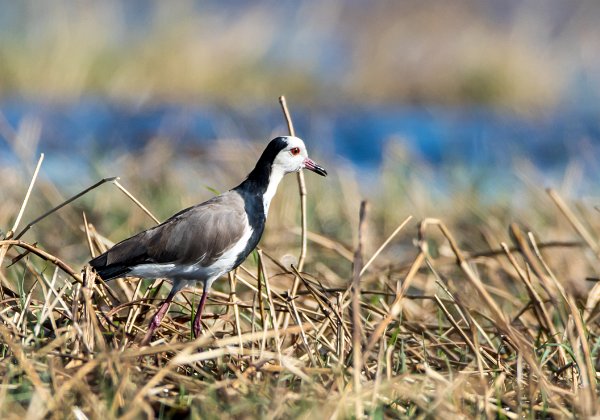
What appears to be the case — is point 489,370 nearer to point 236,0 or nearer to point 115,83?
point 115,83

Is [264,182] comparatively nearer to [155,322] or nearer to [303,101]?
[155,322]

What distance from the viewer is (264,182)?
4059 mm

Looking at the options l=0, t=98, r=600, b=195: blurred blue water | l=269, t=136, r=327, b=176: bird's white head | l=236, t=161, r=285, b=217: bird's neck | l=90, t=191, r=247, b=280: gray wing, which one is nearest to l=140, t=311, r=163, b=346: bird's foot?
l=90, t=191, r=247, b=280: gray wing

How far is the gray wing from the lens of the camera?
3.73 metres

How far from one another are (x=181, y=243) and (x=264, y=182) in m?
0.50

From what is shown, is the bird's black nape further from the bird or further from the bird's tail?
the bird's tail

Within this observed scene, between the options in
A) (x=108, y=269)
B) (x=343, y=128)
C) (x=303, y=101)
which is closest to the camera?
(x=108, y=269)

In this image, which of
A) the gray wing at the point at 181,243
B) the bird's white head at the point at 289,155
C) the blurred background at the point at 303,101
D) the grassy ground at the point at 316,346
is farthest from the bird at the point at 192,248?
the blurred background at the point at 303,101


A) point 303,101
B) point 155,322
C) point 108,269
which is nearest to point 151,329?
point 155,322

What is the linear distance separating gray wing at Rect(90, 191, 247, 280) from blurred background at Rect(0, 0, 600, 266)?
290 centimetres

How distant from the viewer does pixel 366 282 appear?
4.50 meters

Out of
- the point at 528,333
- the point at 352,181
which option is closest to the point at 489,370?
the point at 528,333

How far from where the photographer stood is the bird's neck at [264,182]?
4.04 meters

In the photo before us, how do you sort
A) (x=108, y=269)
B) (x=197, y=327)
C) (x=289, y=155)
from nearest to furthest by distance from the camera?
1. (x=197, y=327)
2. (x=108, y=269)
3. (x=289, y=155)
